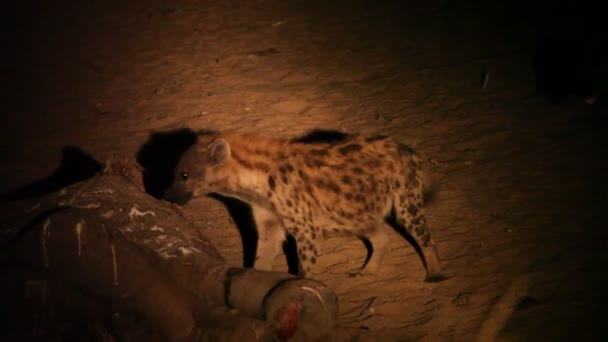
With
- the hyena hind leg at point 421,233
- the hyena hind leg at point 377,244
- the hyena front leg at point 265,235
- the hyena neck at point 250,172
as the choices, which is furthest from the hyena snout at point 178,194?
the hyena hind leg at point 421,233

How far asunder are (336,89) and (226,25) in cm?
291

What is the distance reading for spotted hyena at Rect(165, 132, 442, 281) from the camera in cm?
353

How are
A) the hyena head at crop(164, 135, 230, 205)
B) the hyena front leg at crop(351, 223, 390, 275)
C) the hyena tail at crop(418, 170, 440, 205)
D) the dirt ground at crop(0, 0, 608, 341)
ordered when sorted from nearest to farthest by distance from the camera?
the dirt ground at crop(0, 0, 608, 341) < the hyena head at crop(164, 135, 230, 205) < the hyena front leg at crop(351, 223, 390, 275) < the hyena tail at crop(418, 170, 440, 205)

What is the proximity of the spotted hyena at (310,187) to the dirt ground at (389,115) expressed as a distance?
0.81 ft

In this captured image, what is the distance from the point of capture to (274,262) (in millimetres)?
3928

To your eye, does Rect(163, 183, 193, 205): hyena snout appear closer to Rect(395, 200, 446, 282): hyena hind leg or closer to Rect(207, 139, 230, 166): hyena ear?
Rect(207, 139, 230, 166): hyena ear

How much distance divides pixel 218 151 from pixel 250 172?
9.1 inches

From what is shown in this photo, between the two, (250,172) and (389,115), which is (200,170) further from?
(389,115)

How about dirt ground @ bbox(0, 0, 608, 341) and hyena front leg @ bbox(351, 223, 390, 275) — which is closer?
dirt ground @ bbox(0, 0, 608, 341)

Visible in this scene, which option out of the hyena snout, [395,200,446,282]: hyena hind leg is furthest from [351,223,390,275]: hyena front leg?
the hyena snout

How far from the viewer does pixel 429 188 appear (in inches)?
153

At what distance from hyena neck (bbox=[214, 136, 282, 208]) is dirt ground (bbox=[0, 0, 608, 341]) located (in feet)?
1.83

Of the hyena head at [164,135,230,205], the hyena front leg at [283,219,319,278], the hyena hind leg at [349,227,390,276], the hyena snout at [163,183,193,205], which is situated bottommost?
the hyena hind leg at [349,227,390,276]

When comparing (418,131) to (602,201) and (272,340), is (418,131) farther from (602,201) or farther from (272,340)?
(272,340)
